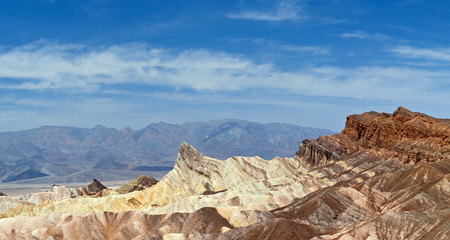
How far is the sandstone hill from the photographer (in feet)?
220

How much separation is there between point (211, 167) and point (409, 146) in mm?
46891

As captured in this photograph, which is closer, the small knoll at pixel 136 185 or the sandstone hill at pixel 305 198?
the sandstone hill at pixel 305 198

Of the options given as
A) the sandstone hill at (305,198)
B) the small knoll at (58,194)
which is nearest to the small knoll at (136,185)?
the small knoll at (58,194)

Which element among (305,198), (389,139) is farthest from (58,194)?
(389,139)

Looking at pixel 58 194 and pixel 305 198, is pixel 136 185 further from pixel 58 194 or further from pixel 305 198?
pixel 305 198

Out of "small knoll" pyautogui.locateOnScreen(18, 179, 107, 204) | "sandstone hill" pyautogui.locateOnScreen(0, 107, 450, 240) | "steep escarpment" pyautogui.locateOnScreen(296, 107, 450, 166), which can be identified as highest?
"steep escarpment" pyautogui.locateOnScreen(296, 107, 450, 166)

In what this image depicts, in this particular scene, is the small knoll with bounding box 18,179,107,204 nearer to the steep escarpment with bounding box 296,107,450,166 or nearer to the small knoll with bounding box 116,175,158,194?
the small knoll with bounding box 116,175,158,194

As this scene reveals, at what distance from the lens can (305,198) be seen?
87.1m

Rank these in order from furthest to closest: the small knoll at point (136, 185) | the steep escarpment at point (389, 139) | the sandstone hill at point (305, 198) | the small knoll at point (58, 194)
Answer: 1. the small knoll at point (136, 185)
2. the small knoll at point (58, 194)
3. the steep escarpment at point (389, 139)
4. the sandstone hill at point (305, 198)

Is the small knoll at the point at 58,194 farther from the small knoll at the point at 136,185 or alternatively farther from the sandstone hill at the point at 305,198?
the sandstone hill at the point at 305,198

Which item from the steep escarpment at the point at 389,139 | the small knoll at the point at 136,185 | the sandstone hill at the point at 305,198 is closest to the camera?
the sandstone hill at the point at 305,198

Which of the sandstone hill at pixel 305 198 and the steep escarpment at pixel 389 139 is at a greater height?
the steep escarpment at pixel 389 139

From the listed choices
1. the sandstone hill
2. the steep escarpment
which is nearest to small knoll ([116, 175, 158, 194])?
the sandstone hill

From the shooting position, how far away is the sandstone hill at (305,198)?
2635 inches
